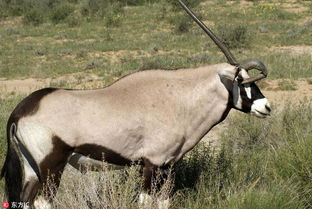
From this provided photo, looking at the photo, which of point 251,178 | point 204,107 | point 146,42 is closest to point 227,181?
point 251,178

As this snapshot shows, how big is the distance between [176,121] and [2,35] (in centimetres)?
2130

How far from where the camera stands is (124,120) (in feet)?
12.2

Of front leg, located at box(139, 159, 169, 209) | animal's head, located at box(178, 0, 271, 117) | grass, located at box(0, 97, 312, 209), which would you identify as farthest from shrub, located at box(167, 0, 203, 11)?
front leg, located at box(139, 159, 169, 209)

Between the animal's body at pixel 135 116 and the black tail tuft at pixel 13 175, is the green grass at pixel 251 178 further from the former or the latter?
the black tail tuft at pixel 13 175

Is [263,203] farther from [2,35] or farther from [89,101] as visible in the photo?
[2,35]

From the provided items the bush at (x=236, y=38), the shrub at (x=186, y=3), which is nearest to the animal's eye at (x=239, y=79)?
the bush at (x=236, y=38)

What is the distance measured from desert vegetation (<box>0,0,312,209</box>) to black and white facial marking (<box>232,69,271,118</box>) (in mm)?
711

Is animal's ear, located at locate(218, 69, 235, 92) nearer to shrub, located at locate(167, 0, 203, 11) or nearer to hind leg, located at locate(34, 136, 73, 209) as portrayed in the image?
hind leg, located at locate(34, 136, 73, 209)

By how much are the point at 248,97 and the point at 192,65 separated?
9.80 m

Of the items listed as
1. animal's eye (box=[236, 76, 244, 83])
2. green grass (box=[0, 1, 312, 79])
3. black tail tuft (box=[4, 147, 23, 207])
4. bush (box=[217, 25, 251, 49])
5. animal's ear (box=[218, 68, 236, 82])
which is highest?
animal's ear (box=[218, 68, 236, 82])

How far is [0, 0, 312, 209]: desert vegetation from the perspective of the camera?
3.91m

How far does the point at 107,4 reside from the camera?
32.9 metres

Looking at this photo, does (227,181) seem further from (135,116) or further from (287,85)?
(287,85)

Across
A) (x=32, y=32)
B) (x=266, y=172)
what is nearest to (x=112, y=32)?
(x=32, y=32)
